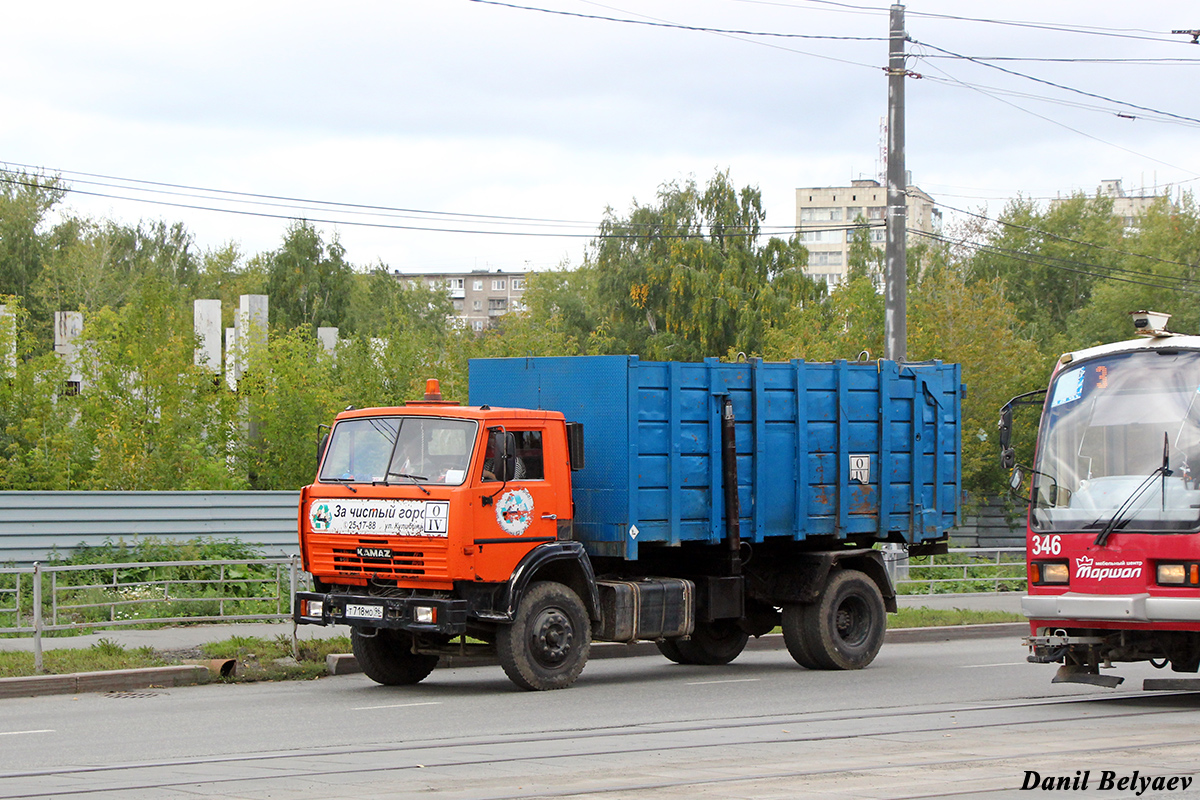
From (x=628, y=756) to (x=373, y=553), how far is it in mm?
4423

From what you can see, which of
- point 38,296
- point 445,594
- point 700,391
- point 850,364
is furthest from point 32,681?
point 38,296

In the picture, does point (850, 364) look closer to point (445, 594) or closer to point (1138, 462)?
point (1138, 462)

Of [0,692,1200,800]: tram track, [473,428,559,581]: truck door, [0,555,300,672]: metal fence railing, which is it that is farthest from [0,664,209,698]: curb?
[0,692,1200,800]: tram track

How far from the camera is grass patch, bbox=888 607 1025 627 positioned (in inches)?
773

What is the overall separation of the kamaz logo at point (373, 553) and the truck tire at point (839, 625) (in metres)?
4.89

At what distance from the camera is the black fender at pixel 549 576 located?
41.0 feet

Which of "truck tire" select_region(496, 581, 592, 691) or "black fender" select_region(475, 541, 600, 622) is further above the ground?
"black fender" select_region(475, 541, 600, 622)

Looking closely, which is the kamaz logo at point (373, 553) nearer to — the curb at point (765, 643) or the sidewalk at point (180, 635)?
the curb at point (765, 643)

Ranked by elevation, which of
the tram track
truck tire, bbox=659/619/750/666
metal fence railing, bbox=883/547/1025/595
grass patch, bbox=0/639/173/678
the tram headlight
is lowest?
metal fence railing, bbox=883/547/1025/595

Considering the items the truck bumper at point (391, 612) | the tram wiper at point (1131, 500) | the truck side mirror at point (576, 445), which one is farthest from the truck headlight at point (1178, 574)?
the truck bumper at point (391, 612)

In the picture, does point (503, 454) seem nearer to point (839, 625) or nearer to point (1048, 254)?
point (839, 625)

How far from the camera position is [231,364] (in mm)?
29422

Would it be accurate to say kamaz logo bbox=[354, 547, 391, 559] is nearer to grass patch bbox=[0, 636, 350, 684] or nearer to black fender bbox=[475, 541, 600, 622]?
black fender bbox=[475, 541, 600, 622]

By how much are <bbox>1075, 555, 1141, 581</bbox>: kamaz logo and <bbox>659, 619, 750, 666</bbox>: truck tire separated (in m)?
5.00
